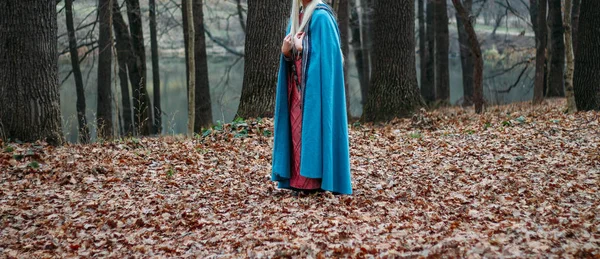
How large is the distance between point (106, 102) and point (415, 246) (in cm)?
1367

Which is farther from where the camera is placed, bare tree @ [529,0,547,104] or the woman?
bare tree @ [529,0,547,104]

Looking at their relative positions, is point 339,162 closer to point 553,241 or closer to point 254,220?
Result: point 254,220

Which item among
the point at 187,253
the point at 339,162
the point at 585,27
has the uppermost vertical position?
the point at 585,27

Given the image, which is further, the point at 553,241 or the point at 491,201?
the point at 491,201

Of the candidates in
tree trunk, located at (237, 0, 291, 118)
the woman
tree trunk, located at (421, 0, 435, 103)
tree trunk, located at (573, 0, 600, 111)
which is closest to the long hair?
the woman

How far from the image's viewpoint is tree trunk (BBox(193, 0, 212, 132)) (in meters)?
16.7

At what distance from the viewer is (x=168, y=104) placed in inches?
1142

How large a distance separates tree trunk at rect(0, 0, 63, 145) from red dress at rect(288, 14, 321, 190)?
4.42 meters

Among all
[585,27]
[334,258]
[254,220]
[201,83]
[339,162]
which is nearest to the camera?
[334,258]

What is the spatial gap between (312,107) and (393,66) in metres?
7.06

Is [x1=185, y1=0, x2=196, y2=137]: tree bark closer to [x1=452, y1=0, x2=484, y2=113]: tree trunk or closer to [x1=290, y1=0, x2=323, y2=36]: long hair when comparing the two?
[x1=290, y1=0, x2=323, y2=36]: long hair

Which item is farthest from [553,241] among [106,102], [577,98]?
[106,102]

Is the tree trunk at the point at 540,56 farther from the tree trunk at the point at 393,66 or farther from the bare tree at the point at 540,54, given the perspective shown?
the tree trunk at the point at 393,66

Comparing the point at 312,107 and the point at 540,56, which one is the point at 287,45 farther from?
the point at 540,56
